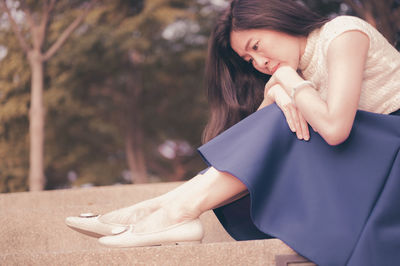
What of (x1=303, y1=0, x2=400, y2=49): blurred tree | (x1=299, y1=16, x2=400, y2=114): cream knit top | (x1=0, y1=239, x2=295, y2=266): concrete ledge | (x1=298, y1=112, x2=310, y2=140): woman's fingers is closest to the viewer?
(x1=0, y1=239, x2=295, y2=266): concrete ledge

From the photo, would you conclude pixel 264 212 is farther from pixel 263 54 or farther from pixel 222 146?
pixel 263 54

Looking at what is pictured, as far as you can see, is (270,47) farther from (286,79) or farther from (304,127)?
(304,127)

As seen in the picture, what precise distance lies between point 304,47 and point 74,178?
654cm

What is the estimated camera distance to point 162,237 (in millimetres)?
1661

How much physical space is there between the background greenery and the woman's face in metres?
4.18

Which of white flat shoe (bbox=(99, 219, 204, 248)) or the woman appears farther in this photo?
white flat shoe (bbox=(99, 219, 204, 248))

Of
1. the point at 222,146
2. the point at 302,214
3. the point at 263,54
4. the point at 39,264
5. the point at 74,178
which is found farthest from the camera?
the point at 74,178

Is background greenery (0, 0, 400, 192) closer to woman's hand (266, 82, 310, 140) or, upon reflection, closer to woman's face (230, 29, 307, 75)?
woman's face (230, 29, 307, 75)

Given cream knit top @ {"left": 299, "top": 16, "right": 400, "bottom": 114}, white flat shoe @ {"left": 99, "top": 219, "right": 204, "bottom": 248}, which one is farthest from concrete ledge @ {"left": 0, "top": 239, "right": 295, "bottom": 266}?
cream knit top @ {"left": 299, "top": 16, "right": 400, "bottom": 114}

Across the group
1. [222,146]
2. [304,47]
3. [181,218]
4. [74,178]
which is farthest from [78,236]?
[74,178]

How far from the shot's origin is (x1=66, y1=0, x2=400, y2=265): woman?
1.45 m

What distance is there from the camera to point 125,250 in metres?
1.43

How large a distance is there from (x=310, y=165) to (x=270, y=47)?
63 cm

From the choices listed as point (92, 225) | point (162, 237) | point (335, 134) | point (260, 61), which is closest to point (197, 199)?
point (162, 237)
